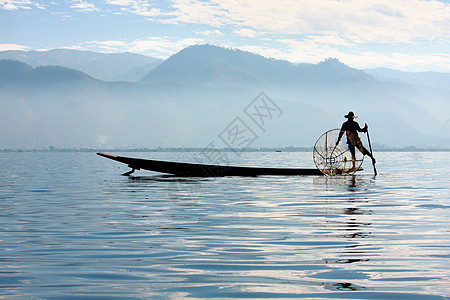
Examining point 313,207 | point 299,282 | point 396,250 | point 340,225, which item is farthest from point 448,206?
point 299,282

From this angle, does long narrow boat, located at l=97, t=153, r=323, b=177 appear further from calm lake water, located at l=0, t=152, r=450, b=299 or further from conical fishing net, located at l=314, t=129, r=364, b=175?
calm lake water, located at l=0, t=152, r=450, b=299

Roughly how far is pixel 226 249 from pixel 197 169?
21584 millimetres

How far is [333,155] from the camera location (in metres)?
26.4


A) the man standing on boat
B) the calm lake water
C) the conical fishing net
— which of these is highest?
the man standing on boat

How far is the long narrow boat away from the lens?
1147 inches

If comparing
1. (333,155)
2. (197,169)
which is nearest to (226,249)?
(333,155)

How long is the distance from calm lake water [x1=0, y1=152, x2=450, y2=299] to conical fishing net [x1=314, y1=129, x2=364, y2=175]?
8536mm

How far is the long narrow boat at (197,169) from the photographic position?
29.1 metres

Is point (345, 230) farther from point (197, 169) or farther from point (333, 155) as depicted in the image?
point (197, 169)

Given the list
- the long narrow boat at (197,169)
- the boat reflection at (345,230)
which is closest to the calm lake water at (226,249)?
the boat reflection at (345,230)

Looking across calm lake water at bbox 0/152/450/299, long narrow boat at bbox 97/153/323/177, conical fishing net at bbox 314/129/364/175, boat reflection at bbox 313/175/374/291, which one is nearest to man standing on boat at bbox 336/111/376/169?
conical fishing net at bbox 314/129/364/175

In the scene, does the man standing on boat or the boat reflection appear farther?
the man standing on boat

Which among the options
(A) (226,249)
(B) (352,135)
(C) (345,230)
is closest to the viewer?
(A) (226,249)

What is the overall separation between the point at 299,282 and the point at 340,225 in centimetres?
541
